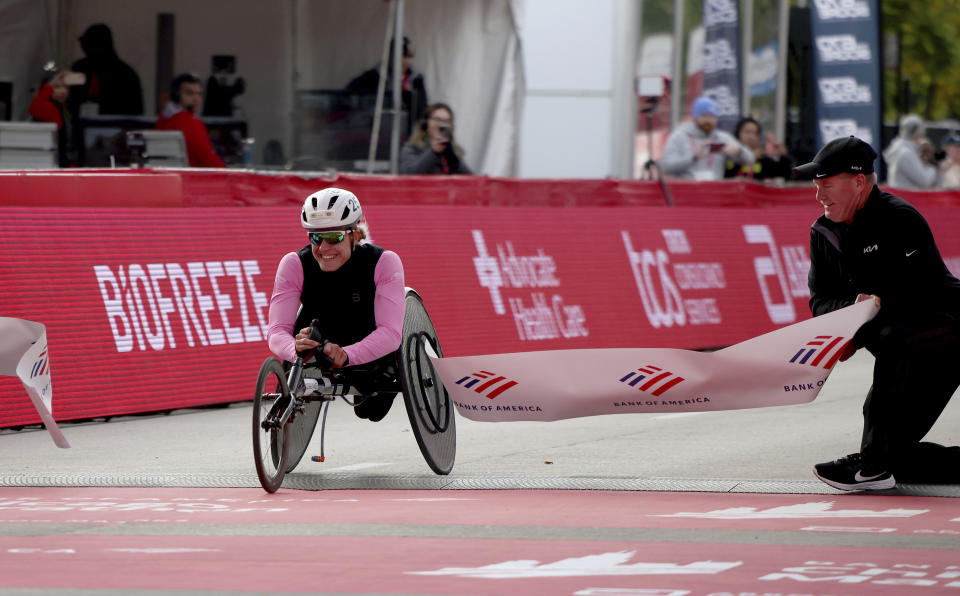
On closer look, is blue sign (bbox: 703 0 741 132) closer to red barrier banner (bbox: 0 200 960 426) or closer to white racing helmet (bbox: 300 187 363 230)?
red barrier banner (bbox: 0 200 960 426)

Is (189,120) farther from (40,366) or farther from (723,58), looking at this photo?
(723,58)

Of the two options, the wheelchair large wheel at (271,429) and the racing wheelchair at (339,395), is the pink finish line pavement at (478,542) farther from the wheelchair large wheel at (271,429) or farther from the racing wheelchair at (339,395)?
the racing wheelchair at (339,395)

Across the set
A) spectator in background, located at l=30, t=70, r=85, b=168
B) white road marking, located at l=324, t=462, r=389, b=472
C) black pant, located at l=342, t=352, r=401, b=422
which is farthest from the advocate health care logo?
black pant, located at l=342, t=352, r=401, b=422

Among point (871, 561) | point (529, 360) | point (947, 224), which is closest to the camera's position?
point (871, 561)

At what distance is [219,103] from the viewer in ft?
66.7

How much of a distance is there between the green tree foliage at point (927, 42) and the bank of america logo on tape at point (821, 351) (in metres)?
46.7

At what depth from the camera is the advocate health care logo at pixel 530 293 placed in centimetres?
1631

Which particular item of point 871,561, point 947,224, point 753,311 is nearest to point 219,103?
point 753,311

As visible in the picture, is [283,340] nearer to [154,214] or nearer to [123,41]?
[154,214]

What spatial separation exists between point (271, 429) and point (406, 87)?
36.6ft

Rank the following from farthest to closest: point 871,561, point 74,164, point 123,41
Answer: point 123,41
point 74,164
point 871,561

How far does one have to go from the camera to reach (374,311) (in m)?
9.91

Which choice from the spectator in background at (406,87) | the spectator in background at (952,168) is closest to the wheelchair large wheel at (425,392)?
the spectator in background at (406,87)

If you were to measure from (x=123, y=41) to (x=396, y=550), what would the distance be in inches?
523
